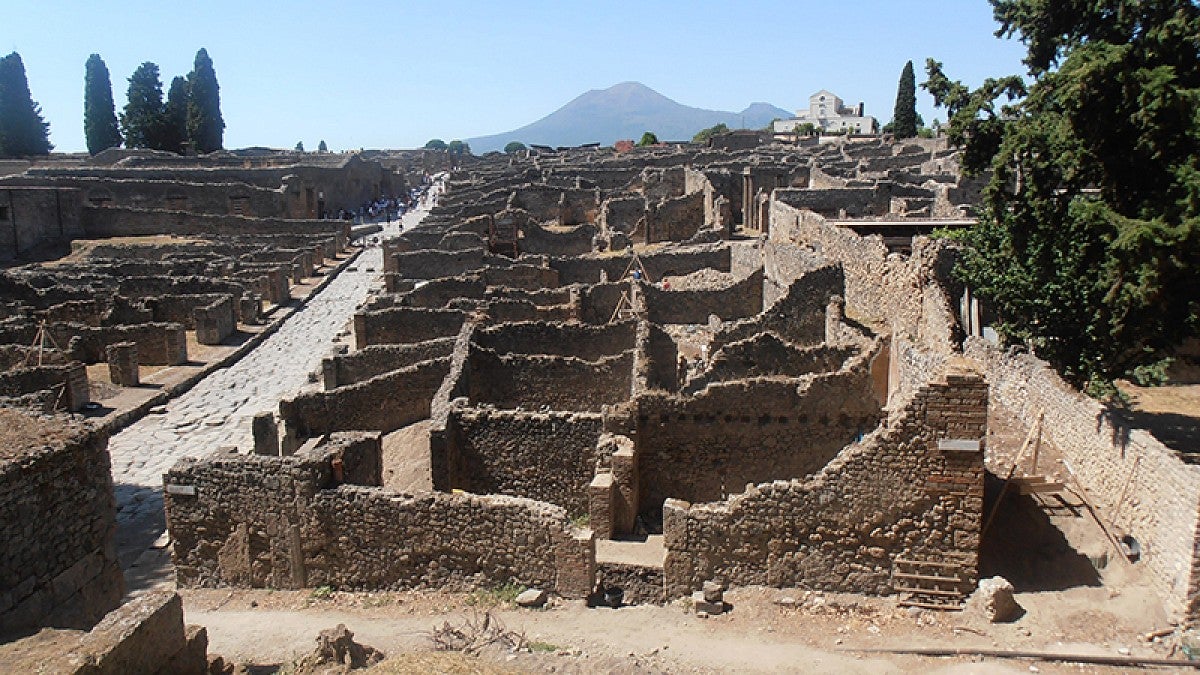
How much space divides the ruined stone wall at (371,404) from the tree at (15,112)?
253 ft

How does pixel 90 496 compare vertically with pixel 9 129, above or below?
below

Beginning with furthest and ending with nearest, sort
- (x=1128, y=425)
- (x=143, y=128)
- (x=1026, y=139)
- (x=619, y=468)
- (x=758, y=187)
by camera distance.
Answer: (x=143, y=128) < (x=758, y=187) < (x=1026, y=139) < (x=619, y=468) < (x=1128, y=425)

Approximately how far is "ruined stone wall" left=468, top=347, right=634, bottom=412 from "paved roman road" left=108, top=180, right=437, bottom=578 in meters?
6.20

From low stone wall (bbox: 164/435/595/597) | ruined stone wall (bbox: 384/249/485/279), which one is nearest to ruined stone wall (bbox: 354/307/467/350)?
ruined stone wall (bbox: 384/249/485/279)

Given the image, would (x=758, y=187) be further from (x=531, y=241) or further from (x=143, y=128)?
(x=143, y=128)

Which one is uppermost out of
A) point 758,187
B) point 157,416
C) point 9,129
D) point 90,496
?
point 9,129

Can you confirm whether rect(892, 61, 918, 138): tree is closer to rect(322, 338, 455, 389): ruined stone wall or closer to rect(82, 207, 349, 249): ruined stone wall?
rect(82, 207, 349, 249): ruined stone wall

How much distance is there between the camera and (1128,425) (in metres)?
11.2

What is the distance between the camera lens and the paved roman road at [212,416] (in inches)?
653

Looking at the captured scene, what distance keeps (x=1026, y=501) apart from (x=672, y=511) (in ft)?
14.9

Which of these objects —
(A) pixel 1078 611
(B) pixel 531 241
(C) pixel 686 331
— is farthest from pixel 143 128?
(A) pixel 1078 611

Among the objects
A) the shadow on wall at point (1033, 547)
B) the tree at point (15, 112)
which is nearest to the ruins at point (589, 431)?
the shadow on wall at point (1033, 547)

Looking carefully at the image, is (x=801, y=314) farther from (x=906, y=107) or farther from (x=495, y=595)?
(x=906, y=107)

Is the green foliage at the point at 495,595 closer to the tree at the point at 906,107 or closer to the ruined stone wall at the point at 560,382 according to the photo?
the ruined stone wall at the point at 560,382
